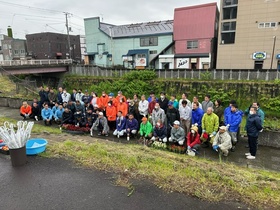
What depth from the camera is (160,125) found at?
283 inches

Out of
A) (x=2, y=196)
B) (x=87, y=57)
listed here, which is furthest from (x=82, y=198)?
(x=87, y=57)

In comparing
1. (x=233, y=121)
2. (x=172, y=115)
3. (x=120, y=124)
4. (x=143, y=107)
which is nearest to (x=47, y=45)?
(x=143, y=107)

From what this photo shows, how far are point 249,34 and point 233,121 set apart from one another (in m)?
21.8

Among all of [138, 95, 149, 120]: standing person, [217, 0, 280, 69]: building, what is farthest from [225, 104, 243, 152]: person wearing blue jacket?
[217, 0, 280, 69]: building

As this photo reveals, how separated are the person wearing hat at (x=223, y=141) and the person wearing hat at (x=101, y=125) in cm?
444

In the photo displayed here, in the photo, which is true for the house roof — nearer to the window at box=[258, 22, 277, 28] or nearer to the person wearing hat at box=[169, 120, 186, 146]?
the window at box=[258, 22, 277, 28]

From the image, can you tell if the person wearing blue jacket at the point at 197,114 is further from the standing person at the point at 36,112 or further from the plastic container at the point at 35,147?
the standing person at the point at 36,112

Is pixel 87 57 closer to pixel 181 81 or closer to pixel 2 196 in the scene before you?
pixel 181 81

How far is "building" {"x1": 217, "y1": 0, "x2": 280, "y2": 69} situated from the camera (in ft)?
72.5

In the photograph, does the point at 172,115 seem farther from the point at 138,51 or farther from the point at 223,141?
the point at 138,51

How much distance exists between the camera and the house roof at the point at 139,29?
30.6 meters

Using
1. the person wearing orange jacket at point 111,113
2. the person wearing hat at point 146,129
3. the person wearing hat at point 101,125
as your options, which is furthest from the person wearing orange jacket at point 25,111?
the person wearing hat at point 146,129

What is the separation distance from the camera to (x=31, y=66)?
24781 millimetres

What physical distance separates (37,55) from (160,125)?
4730cm
